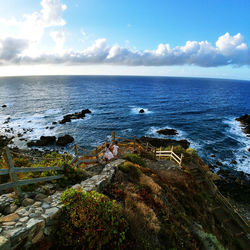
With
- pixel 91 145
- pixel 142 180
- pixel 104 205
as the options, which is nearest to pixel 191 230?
pixel 142 180

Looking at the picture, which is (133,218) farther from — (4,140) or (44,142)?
(4,140)

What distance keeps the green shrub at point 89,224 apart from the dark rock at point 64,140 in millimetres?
28869

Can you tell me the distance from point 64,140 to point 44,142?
4.13 metres

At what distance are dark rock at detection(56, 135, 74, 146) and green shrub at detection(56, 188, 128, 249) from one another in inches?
1137

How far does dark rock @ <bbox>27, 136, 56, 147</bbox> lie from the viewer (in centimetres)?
3194

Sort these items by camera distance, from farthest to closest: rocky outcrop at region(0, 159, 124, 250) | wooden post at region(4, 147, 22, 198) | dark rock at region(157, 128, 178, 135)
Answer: dark rock at region(157, 128, 178, 135), wooden post at region(4, 147, 22, 198), rocky outcrop at region(0, 159, 124, 250)

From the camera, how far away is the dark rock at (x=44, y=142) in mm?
31938

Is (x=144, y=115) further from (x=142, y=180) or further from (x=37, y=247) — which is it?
(x=37, y=247)

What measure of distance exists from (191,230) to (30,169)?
790cm

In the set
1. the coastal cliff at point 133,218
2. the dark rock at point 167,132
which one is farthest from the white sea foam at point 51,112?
the coastal cliff at point 133,218

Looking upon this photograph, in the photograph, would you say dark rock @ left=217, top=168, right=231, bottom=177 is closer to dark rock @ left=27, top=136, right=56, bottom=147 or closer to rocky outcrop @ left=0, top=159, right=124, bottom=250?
rocky outcrop @ left=0, top=159, right=124, bottom=250

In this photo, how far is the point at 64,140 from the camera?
32844 mm

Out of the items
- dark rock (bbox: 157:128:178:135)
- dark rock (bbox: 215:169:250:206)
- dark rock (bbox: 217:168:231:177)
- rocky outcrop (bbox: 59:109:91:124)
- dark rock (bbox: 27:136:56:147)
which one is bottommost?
dark rock (bbox: 215:169:250:206)

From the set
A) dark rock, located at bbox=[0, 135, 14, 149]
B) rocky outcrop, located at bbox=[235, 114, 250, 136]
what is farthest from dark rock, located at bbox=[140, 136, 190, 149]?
dark rock, located at bbox=[0, 135, 14, 149]
